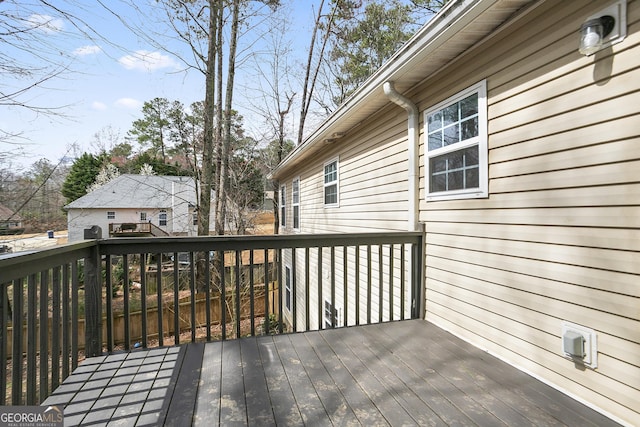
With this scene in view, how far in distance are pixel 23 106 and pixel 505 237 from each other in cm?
636

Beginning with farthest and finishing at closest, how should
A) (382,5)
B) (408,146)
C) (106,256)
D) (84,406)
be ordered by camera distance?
(382,5)
(408,146)
(106,256)
(84,406)

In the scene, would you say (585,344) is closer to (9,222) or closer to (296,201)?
(296,201)

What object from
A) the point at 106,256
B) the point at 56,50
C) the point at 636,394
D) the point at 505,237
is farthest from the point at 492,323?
the point at 56,50

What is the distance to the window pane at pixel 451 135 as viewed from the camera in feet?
9.12

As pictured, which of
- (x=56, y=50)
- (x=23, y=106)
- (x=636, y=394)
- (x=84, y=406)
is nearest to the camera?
(x=636, y=394)

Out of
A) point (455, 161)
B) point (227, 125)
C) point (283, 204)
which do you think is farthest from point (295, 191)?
point (455, 161)

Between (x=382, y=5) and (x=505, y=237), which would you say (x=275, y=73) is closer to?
(x=382, y=5)

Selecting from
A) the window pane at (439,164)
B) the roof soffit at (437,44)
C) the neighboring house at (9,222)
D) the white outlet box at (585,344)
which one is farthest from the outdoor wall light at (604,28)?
the neighboring house at (9,222)

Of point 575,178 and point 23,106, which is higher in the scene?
point 23,106

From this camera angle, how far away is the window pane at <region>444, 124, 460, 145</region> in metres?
2.78

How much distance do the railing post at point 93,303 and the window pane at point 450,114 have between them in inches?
126

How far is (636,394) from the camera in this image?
1.54 m

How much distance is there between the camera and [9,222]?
281 inches

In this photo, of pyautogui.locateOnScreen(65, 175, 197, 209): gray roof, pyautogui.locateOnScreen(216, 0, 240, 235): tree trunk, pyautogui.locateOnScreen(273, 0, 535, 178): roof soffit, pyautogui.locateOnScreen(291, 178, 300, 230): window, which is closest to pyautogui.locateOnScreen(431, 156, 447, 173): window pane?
pyautogui.locateOnScreen(273, 0, 535, 178): roof soffit
